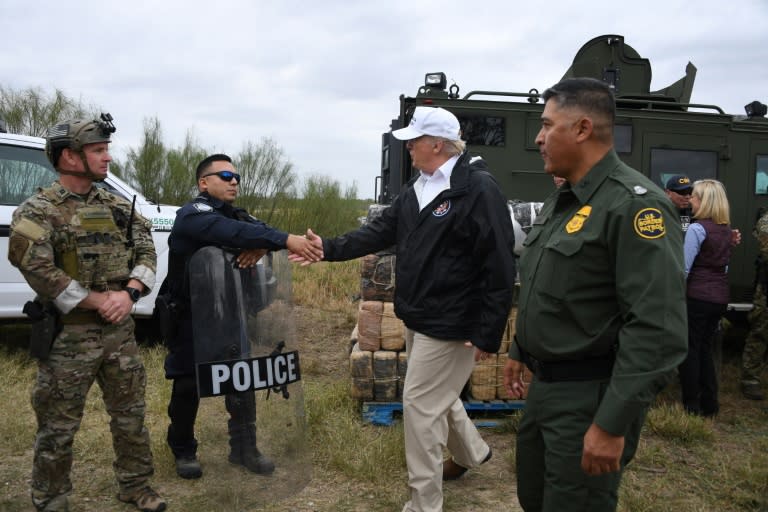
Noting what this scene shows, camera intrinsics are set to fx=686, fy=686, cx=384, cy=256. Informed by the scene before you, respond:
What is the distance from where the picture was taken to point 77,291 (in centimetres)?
305

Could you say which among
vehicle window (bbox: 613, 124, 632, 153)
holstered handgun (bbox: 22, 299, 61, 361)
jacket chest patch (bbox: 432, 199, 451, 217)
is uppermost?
vehicle window (bbox: 613, 124, 632, 153)

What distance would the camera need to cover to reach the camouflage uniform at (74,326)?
3000 millimetres

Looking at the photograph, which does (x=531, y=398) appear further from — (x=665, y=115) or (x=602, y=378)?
(x=665, y=115)

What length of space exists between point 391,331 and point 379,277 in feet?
1.34

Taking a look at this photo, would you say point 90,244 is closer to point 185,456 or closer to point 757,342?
point 185,456

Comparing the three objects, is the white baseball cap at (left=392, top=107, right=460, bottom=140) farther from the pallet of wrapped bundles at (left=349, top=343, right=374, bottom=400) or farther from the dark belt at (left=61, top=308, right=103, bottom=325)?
the pallet of wrapped bundles at (left=349, top=343, right=374, bottom=400)

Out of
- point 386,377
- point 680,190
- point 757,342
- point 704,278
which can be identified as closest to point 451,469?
point 386,377

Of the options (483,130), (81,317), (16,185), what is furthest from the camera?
(483,130)

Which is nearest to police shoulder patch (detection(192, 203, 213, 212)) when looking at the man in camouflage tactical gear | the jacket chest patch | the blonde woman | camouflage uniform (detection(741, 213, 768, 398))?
the man in camouflage tactical gear

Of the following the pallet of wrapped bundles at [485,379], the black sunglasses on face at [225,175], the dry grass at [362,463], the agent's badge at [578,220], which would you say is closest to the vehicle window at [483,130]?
the pallet of wrapped bundles at [485,379]

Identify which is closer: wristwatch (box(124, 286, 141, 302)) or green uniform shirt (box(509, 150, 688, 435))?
green uniform shirt (box(509, 150, 688, 435))

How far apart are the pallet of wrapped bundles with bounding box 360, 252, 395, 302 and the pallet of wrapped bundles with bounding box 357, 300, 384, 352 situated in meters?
0.12

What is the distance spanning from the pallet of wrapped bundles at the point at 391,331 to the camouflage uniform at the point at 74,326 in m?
1.87

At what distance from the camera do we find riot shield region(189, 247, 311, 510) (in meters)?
3.05
